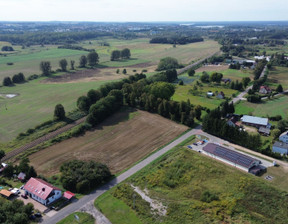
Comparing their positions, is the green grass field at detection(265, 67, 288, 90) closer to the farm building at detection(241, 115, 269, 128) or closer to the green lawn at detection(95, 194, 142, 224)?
the farm building at detection(241, 115, 269, 128)

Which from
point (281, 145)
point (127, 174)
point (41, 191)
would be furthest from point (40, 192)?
point (281, 145)

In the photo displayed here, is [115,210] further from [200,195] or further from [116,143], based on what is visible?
[116,143]

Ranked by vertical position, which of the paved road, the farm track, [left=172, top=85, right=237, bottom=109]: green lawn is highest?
[left=172, top=85, right=237, bottom=109]: green lawn

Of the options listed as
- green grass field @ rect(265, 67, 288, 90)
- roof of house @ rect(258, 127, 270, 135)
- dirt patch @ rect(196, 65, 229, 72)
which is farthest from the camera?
dirt patch @ rect(196, 65, 229, 72)

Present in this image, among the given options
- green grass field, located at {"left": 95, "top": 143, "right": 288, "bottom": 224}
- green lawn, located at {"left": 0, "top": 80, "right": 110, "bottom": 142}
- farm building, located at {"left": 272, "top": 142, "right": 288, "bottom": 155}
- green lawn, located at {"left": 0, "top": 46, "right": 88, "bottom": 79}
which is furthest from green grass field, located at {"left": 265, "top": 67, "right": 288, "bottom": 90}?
green lawn, located at {"left": 0, "top": 46, "right": 88, "bottom": 79}

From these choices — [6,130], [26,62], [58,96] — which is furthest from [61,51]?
[6,130]

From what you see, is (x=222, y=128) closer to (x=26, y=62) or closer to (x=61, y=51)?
(x=26, y=62)
